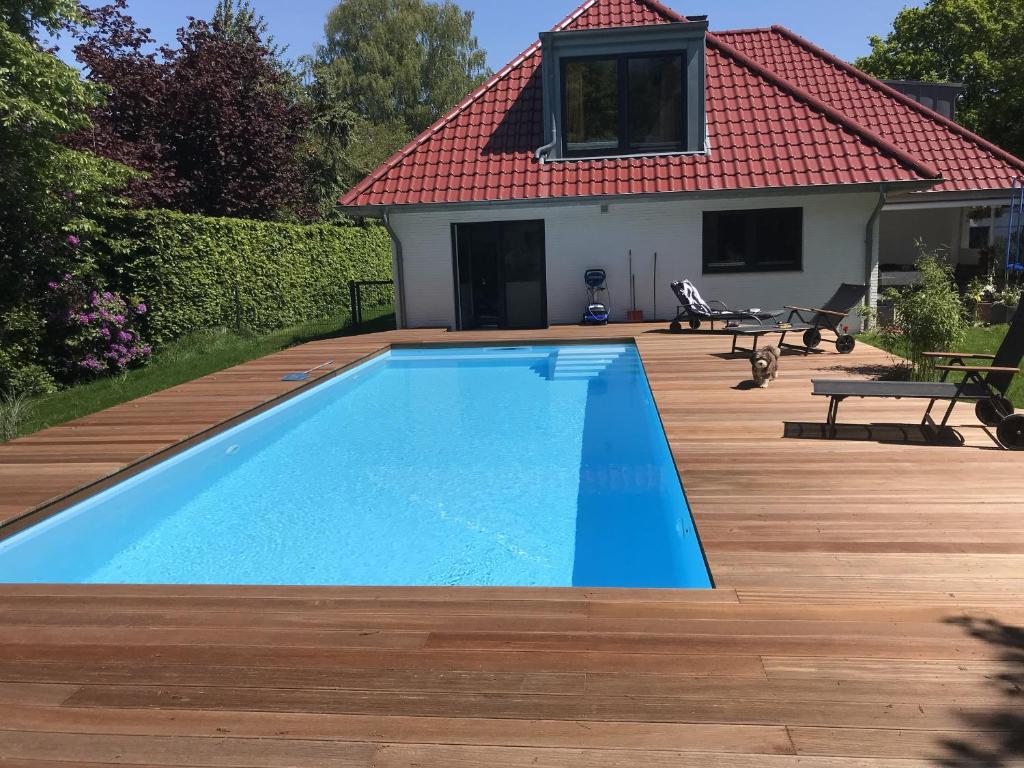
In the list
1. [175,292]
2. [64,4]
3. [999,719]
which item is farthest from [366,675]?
[175,292]

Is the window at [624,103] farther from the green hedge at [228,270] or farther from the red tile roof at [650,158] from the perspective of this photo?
the green hedge at [228,270]

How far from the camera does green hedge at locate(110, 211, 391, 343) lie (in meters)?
12.4

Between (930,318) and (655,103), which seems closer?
(930,318)

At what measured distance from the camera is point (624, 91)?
14.3 meters

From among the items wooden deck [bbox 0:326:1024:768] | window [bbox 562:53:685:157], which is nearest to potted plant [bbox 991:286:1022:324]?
window [bbox 562:53:685:157]

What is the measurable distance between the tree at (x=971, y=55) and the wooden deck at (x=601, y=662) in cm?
3046

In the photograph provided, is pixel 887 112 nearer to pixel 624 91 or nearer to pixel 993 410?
pixel 624 91

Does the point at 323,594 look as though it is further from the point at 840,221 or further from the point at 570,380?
the point at 840,221

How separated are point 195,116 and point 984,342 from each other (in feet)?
63.0

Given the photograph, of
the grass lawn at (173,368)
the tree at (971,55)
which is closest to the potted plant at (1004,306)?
the grass lawn at (173,368)

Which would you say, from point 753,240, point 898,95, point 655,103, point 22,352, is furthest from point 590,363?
point 898,95

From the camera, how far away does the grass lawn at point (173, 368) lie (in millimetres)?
9148

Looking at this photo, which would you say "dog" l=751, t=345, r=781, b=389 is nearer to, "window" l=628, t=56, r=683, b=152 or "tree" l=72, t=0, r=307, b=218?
"window" l=628, t=56, r=683, b=152

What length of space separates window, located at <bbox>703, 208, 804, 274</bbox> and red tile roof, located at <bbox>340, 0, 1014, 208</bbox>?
2.87 ft
